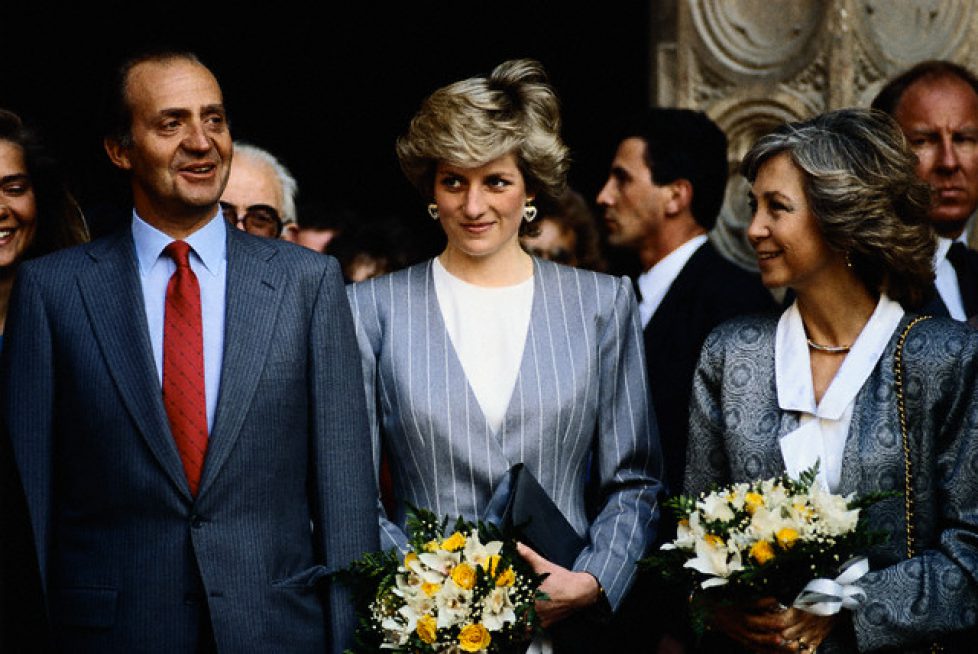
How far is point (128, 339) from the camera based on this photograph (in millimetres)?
3615

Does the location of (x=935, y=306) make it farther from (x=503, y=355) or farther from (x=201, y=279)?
(x=201, y=279)

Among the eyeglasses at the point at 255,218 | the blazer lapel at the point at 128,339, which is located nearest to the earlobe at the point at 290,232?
the eyeglasses at the point at 255,218

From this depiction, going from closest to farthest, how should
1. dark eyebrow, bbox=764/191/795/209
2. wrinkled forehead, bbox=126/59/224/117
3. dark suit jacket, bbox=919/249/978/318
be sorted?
wrinkled forehead, bbox=126/59/224/117, dark eyebrow, bbox=764/191/795/209, dark suit jacket, bbox=919/249/978/318

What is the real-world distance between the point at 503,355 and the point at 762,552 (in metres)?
0.93

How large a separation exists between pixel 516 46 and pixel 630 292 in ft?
15.0

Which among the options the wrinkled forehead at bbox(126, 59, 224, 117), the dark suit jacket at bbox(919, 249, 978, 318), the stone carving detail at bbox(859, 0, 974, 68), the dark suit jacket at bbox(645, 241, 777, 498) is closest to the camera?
the wrinkled forehead at bbox(126, 59, 224, 117)

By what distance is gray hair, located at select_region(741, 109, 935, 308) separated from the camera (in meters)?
3.82

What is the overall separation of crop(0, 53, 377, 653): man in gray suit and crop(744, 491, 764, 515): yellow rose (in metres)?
0.91

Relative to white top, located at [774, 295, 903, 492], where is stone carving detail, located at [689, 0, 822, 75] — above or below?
above

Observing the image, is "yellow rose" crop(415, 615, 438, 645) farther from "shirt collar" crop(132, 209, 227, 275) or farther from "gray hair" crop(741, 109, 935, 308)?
"gray hair" crop(741, 109, 935, 308)

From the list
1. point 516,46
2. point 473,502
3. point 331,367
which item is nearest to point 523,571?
point 473,502

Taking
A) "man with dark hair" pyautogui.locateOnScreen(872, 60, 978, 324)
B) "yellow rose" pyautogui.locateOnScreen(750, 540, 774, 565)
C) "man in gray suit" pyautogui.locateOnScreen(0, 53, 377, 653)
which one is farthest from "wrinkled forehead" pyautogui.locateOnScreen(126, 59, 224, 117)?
"man with dark hair" pyautogui.locateOnScreen(872, 60, 978, 324)

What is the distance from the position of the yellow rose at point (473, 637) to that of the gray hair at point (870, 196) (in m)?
1.32

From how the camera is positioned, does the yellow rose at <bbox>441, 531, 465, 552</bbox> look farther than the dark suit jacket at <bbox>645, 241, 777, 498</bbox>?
No
